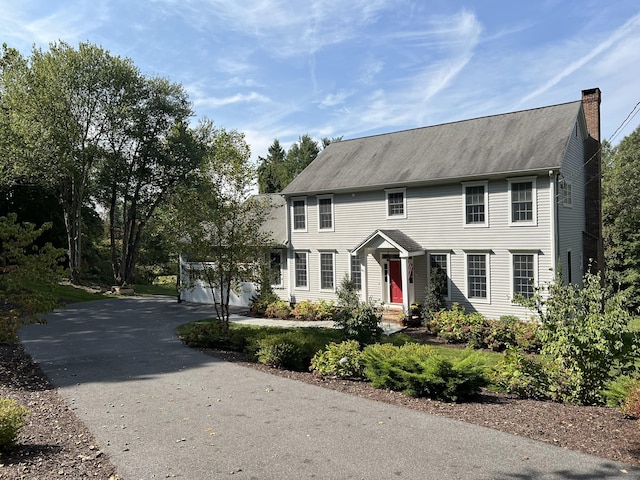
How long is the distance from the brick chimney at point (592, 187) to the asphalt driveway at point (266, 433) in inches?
695

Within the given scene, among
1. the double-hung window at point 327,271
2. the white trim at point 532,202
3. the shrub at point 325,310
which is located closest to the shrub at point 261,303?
the shrub at point 325,310

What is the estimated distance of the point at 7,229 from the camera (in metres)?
9.87

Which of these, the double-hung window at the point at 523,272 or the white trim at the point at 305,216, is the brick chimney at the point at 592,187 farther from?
the white trim at the point at 305,216

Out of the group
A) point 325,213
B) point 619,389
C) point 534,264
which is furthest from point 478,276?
point 619,389

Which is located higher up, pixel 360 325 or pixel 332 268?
pixel 332 268

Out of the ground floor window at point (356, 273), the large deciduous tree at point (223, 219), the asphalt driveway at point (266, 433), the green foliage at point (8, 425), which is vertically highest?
the large deciduous tree at point (223, 219)

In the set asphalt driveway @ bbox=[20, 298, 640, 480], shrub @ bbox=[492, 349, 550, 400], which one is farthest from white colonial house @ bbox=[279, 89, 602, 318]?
asphalt driveway @ bbox=[20, 298, 640, 480]

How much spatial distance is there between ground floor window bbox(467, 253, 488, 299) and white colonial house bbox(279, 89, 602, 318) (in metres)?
0.04

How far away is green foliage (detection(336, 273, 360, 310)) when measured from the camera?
689 inches

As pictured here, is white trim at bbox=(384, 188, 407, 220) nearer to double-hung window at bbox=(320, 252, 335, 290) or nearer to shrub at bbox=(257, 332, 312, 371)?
double-hung window at bbox=(320, 252, 335, 290)

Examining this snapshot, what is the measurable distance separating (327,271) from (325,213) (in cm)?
294

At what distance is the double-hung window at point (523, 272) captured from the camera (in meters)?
17.0

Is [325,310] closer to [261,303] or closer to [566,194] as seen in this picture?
[261,303]

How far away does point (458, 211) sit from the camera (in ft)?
61.4
